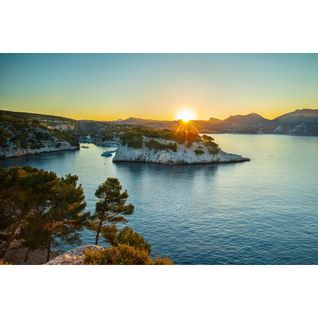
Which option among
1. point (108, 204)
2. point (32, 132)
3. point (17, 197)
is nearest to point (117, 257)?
point (17, 197)

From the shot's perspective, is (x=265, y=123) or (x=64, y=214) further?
(x=265, y=123)

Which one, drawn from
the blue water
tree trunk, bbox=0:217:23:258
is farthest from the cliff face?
tree trunk, bbox=0:217:23:258

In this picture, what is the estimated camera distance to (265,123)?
11.0m

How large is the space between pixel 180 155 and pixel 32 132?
20761mm

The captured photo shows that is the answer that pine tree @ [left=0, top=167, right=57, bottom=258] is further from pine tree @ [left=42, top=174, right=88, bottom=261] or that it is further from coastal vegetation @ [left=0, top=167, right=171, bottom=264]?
pine tree @ [left=42, top=174, right=88, bottom=261]

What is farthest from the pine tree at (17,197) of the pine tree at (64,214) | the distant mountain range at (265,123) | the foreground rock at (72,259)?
the distant mountain range at (265,123)

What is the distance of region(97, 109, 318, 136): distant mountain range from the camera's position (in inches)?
382

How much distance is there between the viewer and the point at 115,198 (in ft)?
30.6

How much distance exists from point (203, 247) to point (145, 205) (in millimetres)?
3654
